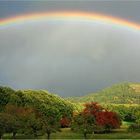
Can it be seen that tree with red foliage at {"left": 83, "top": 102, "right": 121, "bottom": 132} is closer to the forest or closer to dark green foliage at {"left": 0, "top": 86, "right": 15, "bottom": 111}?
the forest

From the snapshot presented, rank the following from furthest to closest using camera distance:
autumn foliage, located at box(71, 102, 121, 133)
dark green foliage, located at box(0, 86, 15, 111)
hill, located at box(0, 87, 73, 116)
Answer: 1. dark green foliage, located at box(0, 86, 15, 111)
2. hill, located at box(0, 87, 73, 116)
3. autumn foliage, located at box(71, 102, 121, 133)

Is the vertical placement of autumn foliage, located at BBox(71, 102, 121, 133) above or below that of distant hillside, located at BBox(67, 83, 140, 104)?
below

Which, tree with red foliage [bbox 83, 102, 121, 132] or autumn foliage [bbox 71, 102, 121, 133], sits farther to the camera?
tree with red foliage [bbox 83, 102, 121, 132]

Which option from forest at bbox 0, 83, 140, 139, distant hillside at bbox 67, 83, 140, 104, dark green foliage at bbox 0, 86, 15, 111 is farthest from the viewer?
distant hillside at bbox 67, 83, 140, 104

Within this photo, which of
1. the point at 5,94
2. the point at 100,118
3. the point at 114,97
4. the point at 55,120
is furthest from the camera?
the point at 114,97

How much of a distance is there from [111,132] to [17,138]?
21.4 m

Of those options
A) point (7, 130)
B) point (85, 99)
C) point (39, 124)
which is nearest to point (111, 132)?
point (39, 124)

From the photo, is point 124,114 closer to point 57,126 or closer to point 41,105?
point 41,105

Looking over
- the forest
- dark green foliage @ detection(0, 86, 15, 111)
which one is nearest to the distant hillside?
the forest

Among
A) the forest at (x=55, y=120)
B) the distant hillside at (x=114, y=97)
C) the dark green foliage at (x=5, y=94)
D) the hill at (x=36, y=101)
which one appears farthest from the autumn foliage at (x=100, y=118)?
the distant hillside at (x=114, y=97)

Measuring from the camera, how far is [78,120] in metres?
64.0

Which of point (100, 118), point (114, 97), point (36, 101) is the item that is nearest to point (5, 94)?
point (36, 101)

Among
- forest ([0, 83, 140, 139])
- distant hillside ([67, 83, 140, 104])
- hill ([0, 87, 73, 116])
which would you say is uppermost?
distant hillside ([67, 83, 140, 104])

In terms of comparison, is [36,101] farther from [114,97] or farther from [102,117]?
[114,97]
